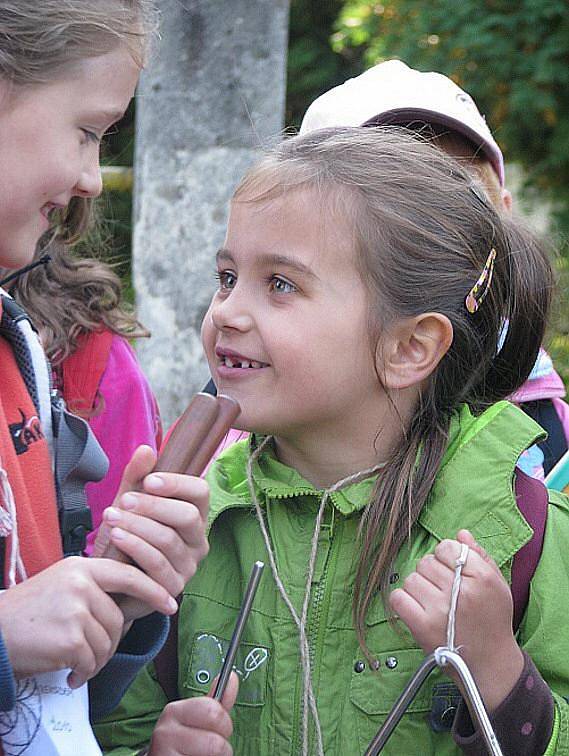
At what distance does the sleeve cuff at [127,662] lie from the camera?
1.90 m

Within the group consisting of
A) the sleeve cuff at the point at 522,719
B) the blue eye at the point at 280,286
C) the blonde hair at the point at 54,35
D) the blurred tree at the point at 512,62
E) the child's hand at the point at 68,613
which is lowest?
the blurred tree at the point at 512,62

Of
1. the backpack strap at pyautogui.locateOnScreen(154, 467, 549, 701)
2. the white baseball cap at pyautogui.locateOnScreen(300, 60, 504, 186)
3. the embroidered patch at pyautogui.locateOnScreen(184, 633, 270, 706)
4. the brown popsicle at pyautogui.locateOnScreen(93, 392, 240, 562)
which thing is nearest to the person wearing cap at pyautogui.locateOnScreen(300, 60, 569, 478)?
the white baseball cap at pyautogui.locateOnScreen(300, 60, 504, 186)

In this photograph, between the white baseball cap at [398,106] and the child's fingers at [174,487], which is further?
the white baseball cap at [398,106]

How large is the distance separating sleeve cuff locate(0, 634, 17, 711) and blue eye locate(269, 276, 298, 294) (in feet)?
2.77

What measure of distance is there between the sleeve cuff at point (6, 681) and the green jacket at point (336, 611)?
52cm

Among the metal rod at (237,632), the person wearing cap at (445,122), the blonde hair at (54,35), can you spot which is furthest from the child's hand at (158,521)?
the person wearing cap at (445,122)

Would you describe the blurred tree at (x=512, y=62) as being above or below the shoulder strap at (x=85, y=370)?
below

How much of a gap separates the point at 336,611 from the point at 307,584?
0.07 metres

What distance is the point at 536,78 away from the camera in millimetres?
8594

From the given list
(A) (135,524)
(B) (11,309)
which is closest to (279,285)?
(B) (11,309)

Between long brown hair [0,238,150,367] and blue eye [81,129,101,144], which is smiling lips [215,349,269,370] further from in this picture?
long brown hair [0,238,150,367]

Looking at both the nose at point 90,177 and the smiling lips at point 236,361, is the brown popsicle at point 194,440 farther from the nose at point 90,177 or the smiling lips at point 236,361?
the nose at point 90,177

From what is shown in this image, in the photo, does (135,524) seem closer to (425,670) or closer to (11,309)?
(425,670)

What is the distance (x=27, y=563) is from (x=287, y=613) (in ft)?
1.58
